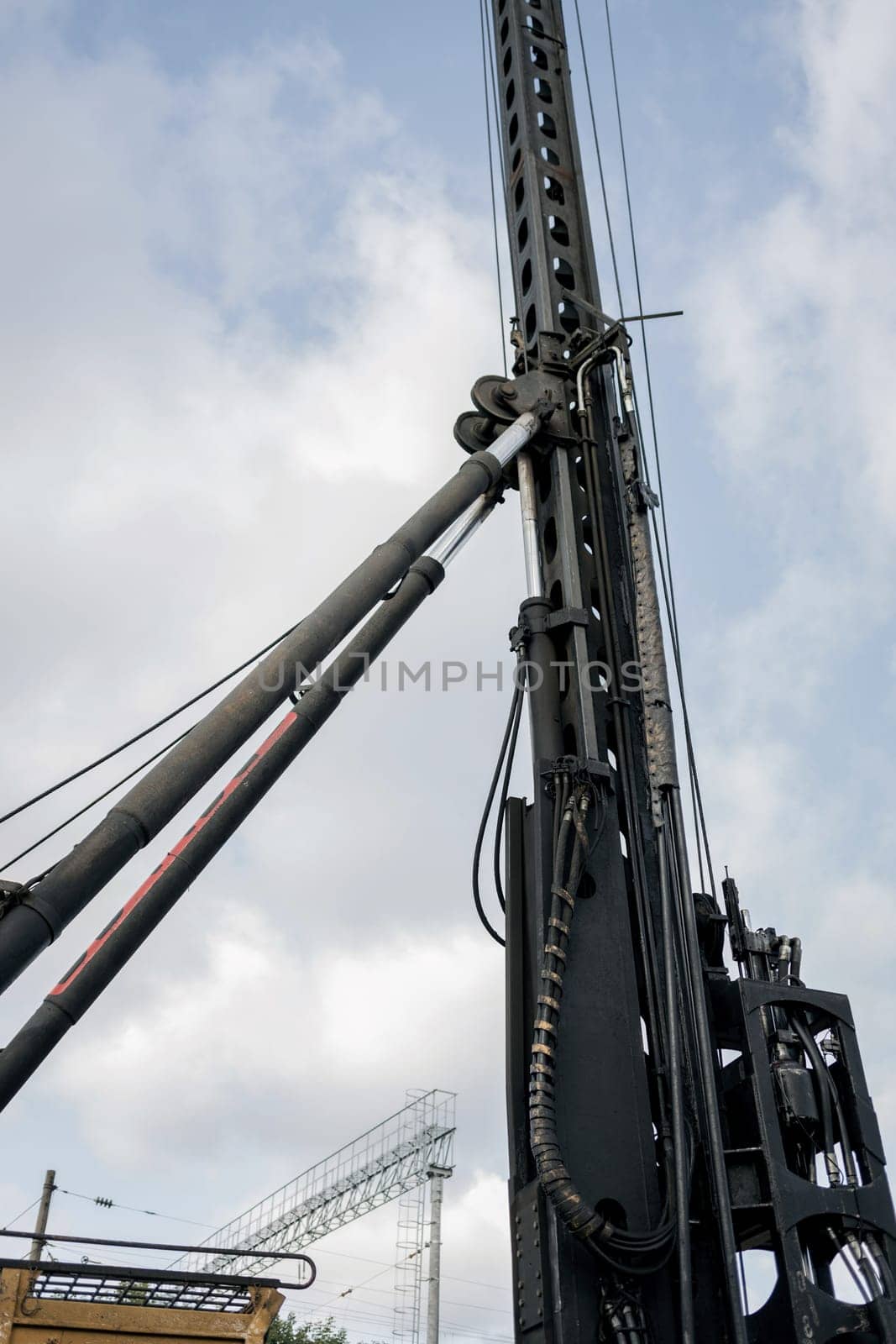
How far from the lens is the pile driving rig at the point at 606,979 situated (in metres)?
5.46

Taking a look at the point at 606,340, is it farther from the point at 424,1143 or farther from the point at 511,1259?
the point at 424,1143

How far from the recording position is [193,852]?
5453 mm

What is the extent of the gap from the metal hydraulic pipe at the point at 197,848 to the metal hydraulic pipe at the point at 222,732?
0.14 m

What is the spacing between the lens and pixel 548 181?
9859 millimetres

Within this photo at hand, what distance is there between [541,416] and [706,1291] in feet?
18.1

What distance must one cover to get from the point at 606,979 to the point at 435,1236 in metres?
23.7

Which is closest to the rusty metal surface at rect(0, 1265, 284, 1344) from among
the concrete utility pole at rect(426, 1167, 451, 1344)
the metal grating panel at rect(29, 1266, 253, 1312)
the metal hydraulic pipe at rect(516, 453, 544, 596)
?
the metal grating panel at rect(29, 1266, 253, 1312)

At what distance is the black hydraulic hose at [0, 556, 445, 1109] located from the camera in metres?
4.77

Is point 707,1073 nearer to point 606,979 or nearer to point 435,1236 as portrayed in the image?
point 606,979

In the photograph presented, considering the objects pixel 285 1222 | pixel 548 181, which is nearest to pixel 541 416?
pixel 548 181

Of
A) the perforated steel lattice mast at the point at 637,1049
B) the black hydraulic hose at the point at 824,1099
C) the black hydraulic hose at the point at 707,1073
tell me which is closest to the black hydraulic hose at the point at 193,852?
the perforated steel lattice mast at the point at 637,1049

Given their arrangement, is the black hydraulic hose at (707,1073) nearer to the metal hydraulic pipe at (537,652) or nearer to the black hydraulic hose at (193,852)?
the metal hydraulic pipe at (537,652)

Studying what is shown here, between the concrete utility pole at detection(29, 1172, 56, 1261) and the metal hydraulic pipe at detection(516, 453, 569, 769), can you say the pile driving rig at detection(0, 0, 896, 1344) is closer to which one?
the metal hydraulic pipe at detection(516, 453, 569, 769)

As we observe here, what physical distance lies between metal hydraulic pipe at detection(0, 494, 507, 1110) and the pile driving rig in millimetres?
11
